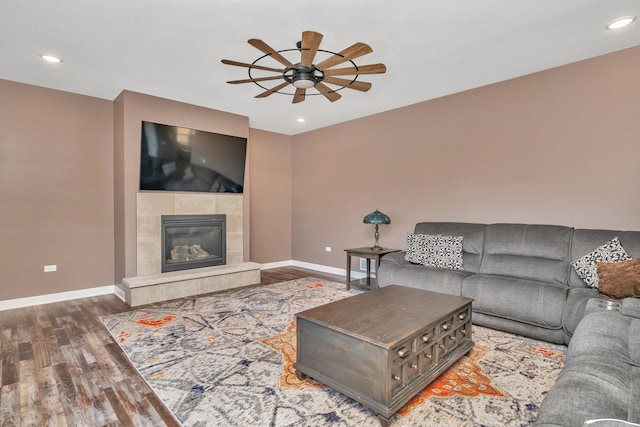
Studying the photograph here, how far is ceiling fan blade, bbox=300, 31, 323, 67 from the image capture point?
7.07 feet

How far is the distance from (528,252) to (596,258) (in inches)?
22.7

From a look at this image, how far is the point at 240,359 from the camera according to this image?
2.57 meters

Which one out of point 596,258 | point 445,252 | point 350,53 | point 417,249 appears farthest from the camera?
point 417,249

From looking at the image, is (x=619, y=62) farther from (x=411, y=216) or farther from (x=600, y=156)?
(x=411, y=216)

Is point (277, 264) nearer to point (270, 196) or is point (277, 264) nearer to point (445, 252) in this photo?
point (270, 196)

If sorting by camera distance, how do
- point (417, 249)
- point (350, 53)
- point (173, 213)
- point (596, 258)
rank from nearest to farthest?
point (350, 53) < point (596, 258) < point (417, 249) < point (173, 213)

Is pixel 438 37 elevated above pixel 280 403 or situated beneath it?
elevated above

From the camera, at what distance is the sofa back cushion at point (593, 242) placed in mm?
2781

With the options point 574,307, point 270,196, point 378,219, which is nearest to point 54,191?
point 270,196

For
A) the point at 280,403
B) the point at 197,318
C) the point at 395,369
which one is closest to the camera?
the point at 395,369

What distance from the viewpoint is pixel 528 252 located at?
132 inches

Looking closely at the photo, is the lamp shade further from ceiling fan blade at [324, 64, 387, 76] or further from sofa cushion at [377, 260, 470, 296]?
ceiling fan blade at [324, 64, 387, 76]

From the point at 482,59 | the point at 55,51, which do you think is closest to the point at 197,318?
the point at 55,51

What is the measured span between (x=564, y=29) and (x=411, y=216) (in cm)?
270
